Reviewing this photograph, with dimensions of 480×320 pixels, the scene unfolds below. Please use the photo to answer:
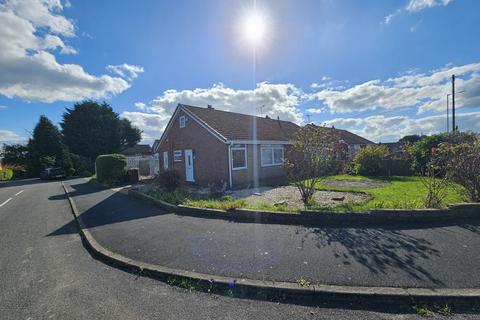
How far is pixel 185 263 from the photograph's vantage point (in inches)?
167

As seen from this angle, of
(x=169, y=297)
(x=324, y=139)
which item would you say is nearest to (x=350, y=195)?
(x=324, y=139)

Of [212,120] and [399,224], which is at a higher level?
[212,120]

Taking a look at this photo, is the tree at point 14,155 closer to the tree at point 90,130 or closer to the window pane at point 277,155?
the tree at point 90,130

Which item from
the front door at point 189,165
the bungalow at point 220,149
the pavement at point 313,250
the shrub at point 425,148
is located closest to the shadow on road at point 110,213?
the pavement at point 313,250

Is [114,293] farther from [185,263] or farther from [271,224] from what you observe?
[271,224]

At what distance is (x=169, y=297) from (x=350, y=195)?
852 cm

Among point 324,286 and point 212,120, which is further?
point 212,120

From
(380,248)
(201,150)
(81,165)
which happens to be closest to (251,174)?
(201,150)

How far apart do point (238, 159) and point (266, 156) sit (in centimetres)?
Answer: 280

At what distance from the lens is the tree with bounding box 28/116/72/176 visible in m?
34.7

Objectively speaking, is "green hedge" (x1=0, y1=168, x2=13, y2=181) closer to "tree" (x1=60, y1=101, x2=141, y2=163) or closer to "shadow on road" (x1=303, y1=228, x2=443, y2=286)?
"tree" (x1=60, y1=101, x2=141, y2=163)

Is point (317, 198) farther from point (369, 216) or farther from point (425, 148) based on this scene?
point (425, 148)

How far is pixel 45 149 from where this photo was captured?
1405 inches

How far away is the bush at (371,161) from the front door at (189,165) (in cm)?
1210
